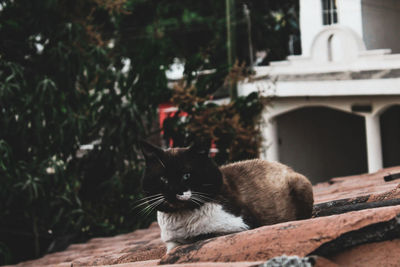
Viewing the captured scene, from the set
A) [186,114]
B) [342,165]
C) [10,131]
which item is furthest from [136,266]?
[342,165]

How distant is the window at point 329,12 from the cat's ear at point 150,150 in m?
5.33

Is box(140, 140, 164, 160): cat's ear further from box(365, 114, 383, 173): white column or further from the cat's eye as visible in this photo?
box(365, 114, 383, 173): white column

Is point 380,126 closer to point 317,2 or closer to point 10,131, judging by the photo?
point 317,2

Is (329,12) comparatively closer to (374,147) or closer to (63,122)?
(374,147)

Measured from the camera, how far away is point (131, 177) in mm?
7605

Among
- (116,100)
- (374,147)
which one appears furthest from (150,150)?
(374,147)

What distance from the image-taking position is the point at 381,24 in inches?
239

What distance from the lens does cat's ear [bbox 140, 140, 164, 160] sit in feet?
7.68

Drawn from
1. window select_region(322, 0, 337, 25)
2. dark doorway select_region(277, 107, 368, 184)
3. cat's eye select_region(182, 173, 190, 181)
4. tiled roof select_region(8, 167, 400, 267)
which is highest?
window select_region(322, 0, 337, 25)

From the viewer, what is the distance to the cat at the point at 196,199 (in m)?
2.24

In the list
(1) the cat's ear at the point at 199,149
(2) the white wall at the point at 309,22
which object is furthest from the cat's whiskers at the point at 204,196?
(2) the white wall at the point at 309,22

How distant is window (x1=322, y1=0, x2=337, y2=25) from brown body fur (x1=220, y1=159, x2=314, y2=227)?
4962 millimetres

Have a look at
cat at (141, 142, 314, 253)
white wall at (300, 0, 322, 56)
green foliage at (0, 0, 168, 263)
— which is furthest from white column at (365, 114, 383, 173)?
cat at (141, 142, 314, 253)

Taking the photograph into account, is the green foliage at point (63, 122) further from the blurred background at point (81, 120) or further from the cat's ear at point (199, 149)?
the cat's ear at point (199, 149)
